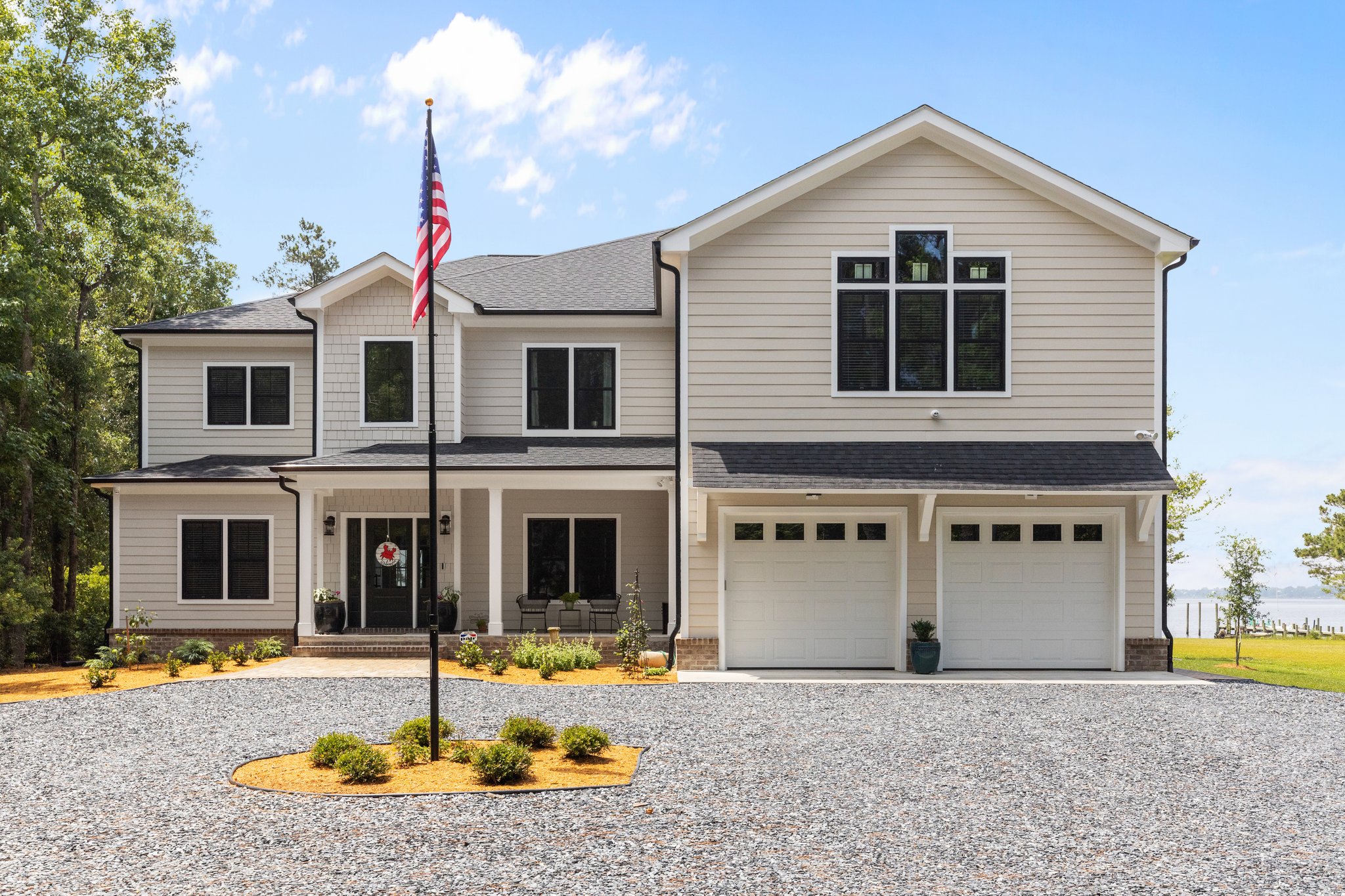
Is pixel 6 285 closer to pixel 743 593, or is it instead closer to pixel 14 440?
pixel 14 440

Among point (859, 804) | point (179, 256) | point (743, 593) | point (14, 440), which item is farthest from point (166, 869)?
point (179, 256)

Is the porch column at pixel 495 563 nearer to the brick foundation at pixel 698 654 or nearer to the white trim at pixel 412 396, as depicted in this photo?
the white trim at pixel 412 396

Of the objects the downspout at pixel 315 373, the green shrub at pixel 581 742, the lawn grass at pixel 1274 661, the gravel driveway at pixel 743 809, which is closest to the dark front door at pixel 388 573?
the downspout at pixel 315 373

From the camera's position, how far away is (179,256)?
2816 cm

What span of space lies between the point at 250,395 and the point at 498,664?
26.8ft

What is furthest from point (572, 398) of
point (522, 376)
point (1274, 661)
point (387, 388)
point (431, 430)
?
point (1274, 661)

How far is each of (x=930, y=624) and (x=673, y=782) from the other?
7055 millimetres

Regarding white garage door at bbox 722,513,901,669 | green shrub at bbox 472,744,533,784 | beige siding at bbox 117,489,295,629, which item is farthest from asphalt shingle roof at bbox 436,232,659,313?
green shrub at bbox 472,744,533,784

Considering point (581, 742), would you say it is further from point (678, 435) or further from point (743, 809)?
point (678, 435)

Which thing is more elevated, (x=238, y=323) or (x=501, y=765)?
(x=238, y=323)

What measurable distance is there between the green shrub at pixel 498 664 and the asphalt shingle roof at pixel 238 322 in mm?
7701

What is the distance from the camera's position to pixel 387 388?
1703 cm

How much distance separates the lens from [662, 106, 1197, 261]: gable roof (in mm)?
13656

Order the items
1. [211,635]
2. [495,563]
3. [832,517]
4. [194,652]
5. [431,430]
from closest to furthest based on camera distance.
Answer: [431,430], [832,517], [495,563], [194,652], [211,635]
